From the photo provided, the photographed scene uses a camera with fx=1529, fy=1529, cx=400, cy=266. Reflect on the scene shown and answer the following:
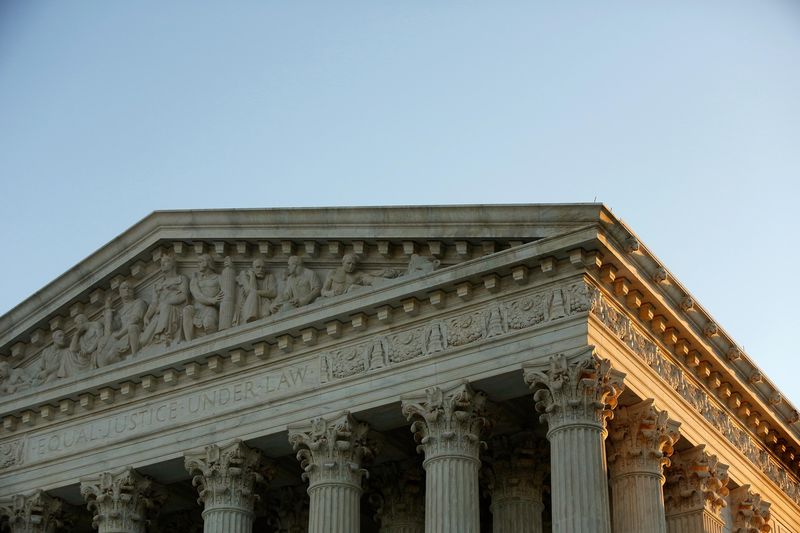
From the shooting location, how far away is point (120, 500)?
4031 cm

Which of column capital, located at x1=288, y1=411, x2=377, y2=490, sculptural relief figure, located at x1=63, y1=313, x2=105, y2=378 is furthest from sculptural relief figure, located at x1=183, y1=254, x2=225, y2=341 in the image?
column capital, located at x1=288, y1=411, x2=377, y2=490

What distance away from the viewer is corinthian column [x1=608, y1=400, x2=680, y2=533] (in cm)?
3606

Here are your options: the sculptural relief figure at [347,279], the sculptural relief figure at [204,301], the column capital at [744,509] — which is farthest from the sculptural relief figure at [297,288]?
the column capital at [744,509]

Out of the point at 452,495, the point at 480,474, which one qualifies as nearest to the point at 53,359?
the point at 480,474

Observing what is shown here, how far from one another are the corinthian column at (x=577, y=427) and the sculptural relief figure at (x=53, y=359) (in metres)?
15.5

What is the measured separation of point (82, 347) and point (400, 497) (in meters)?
10.3

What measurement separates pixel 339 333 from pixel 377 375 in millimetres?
1678

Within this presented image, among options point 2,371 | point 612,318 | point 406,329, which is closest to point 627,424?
point 612,318

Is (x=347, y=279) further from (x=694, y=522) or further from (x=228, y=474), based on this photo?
(x=694, y=522)

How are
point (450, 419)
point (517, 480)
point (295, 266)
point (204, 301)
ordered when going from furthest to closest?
point (204, 301) → point (295, 266) → point (517, 480) → point (450, 419)

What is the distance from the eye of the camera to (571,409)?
3416 centimetres

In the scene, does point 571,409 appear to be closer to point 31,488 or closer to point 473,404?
point 473,404

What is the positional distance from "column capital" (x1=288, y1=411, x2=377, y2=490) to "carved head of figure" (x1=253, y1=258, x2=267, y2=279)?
4.88 meters

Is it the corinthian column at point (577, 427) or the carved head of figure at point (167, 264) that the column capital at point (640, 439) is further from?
the carved head of figure at point (167, 264)
